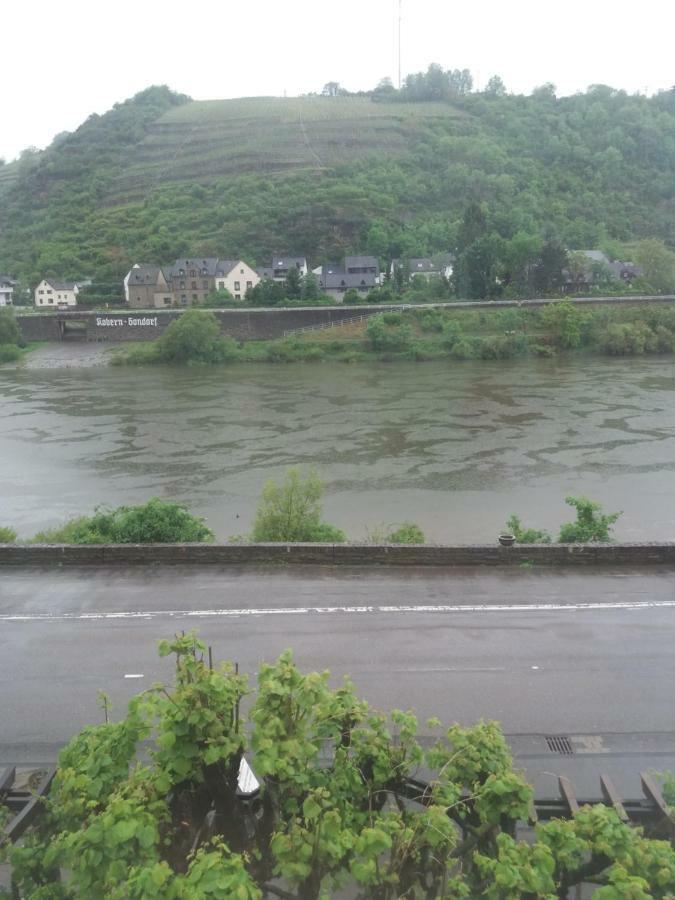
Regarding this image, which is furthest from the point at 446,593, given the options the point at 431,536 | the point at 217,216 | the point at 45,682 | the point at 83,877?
the point at 217,216

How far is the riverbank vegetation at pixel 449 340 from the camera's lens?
41844mm

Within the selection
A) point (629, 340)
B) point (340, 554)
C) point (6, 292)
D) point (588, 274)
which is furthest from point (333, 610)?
point (6, 292)

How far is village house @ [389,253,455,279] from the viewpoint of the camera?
5769 cm

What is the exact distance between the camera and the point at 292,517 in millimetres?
9969

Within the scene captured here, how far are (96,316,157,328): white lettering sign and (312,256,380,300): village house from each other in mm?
14599

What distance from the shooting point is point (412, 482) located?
17.8 meters

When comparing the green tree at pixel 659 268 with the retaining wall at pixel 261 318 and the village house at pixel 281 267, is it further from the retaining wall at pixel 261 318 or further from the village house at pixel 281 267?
the village house at pixel 281 267

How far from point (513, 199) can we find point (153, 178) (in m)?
44.7

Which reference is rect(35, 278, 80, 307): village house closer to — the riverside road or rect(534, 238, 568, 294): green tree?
rect(534, 238, 568, 294): green tree

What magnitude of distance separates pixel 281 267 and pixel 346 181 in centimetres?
2547

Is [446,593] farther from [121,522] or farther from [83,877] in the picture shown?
[83,877]

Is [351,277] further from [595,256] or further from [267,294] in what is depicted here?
[595,256]

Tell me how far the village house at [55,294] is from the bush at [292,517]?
5487cm

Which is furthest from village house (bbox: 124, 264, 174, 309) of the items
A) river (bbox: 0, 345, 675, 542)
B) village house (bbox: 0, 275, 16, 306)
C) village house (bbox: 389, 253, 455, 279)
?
river (bbox: 0, 345, 675, 542)
